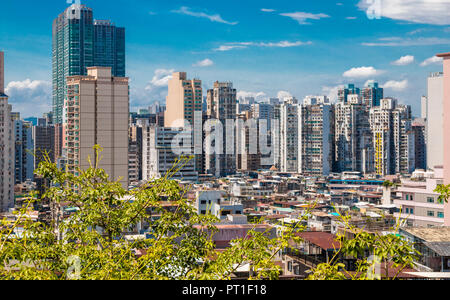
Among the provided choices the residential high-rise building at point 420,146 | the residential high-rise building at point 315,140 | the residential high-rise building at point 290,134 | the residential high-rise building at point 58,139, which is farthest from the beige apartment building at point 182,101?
the residential high-rise building at point 420,146

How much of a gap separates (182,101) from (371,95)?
930cm

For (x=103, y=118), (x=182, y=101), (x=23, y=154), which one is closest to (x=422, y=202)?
(x=103, y=118)

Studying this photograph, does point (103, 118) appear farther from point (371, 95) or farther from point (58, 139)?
point (371, 95)

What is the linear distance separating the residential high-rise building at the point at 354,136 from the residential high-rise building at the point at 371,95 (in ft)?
1.92

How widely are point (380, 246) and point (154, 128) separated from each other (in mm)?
16668

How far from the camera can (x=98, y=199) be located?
4.58 ft

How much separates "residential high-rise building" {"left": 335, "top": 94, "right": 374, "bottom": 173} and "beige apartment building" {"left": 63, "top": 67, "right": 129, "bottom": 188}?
12883 millimetres

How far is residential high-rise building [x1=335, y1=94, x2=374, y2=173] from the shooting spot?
19.9m

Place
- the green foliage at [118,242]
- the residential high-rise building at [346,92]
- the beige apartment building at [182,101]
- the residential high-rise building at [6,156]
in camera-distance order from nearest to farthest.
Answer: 1. the green foliage at [118,242]
2. the residential high-rise building at [6,156]
3. the beige apartment building at [182,101]
4. the residential high-rise building at [346,92]

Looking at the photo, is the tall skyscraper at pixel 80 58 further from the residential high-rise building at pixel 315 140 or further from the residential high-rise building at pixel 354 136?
the residential high-rise building at pixel 354 136

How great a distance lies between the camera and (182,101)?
658 inches

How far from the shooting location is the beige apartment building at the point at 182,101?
16.0 m
